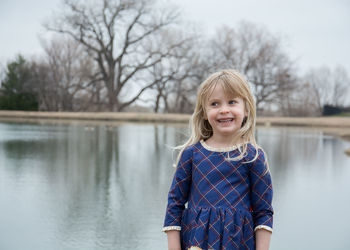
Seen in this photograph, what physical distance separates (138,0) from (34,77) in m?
11.4

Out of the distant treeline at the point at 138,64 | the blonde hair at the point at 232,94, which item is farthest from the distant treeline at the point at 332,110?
the blonde hair at the point at 232,94

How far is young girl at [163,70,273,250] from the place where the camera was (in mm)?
1832

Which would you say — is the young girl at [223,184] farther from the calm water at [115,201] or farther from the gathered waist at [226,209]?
the calm water at [115,201]

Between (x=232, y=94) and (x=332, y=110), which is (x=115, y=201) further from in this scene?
(x=332, y=110)

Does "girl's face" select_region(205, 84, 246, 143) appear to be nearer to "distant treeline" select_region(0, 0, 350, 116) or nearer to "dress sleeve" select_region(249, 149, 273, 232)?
"dress sleeve" select_region(249, 149, 273, 232)

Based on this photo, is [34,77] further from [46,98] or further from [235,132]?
[235,132]

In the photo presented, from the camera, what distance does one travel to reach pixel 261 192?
6.16ft

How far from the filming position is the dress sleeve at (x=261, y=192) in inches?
73.5

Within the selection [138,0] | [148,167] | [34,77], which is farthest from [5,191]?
[34,77]

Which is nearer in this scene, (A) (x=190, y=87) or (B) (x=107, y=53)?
(B) (x=107, y=53)

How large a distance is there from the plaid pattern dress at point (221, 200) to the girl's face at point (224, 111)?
0.10 m

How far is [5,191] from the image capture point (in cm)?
578

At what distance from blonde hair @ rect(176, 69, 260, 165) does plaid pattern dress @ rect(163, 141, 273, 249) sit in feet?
0.21

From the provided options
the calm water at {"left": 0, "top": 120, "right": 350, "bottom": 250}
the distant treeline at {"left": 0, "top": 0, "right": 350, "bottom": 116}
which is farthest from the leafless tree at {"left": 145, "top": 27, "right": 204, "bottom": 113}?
the calm water at {"left": 0, "top": 120, "right": 350, "bottom": 250}
